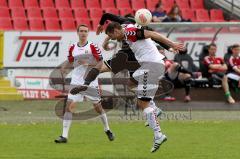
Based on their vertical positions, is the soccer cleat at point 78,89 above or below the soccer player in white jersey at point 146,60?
below

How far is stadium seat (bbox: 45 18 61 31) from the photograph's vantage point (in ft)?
84.5

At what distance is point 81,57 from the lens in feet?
49.1

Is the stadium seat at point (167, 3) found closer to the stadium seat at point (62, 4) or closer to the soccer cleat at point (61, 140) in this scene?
the stadium seat at point (62, 4)

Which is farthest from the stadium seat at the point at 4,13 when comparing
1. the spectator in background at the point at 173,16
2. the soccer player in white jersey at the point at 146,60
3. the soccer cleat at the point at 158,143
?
the soccer cleat at the point at 158,143

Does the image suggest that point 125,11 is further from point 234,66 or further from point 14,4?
point 234,66

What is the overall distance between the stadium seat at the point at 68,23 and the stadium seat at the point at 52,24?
6.6 inches

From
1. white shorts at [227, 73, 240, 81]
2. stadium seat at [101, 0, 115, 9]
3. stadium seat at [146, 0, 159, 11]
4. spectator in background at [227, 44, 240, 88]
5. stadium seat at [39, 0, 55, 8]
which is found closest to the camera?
spectator in background at [227, 44, 240, 88]

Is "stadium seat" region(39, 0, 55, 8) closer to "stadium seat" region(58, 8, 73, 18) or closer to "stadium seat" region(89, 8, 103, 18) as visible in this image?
"stadium seat" region(58, 8, 73, 18)

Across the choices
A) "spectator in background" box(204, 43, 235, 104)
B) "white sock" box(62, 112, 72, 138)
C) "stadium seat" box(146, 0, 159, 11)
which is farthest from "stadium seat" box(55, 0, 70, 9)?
"white sock" box(62, 112, 72, 138)

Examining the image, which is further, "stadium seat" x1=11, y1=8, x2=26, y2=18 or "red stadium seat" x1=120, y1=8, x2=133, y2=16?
"red stadium seat" x1=120, y1=8, x2=133, y2=16

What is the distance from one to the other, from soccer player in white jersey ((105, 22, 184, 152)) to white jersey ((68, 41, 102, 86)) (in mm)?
1933

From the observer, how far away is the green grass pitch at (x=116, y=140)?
40.2 ft

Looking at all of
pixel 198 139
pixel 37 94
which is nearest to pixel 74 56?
pixel 198 139

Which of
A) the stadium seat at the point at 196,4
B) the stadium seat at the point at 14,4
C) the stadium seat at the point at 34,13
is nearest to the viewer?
the stadium seat at the point at 34,13
